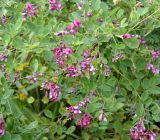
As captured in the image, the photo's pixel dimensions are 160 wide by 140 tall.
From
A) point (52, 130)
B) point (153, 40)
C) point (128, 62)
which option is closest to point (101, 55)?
point (128, 62)

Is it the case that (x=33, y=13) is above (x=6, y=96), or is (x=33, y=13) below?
above

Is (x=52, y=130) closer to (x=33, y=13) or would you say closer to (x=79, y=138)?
(x=79, y=138)

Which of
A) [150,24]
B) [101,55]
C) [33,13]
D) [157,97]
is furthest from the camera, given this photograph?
[157,97]

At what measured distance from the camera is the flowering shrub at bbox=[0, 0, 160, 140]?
152 centimetres

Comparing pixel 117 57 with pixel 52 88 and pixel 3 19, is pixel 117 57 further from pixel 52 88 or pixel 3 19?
pixel 3 19

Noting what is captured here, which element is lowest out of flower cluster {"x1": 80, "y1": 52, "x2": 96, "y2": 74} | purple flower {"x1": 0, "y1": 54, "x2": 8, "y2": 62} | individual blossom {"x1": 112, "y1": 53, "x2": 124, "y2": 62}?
flower cluster {"x1": 80, "y1": 52, "x2": 96, "y2": 74}

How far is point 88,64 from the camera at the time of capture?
4.91ft

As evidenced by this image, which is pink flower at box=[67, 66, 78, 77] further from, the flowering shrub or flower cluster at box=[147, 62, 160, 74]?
flower cluster at box=[147, 62, 160, 74]

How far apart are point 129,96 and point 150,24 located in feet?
1.16

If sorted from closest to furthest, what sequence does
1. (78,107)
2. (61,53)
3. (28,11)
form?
1. (61,53)
2. (78,107)
3. (28,11)

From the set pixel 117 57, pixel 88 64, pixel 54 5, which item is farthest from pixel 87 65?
pixel 54 5

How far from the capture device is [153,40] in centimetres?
180

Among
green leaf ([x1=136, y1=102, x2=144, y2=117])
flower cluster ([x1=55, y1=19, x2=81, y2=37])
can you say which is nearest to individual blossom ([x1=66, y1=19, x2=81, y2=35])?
flower cluster ([x1=55, y1=19, x2=81, y2=37])

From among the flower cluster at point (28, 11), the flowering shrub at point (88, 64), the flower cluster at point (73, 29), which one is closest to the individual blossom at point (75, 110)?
the flowering shrub at point (88, 64)
